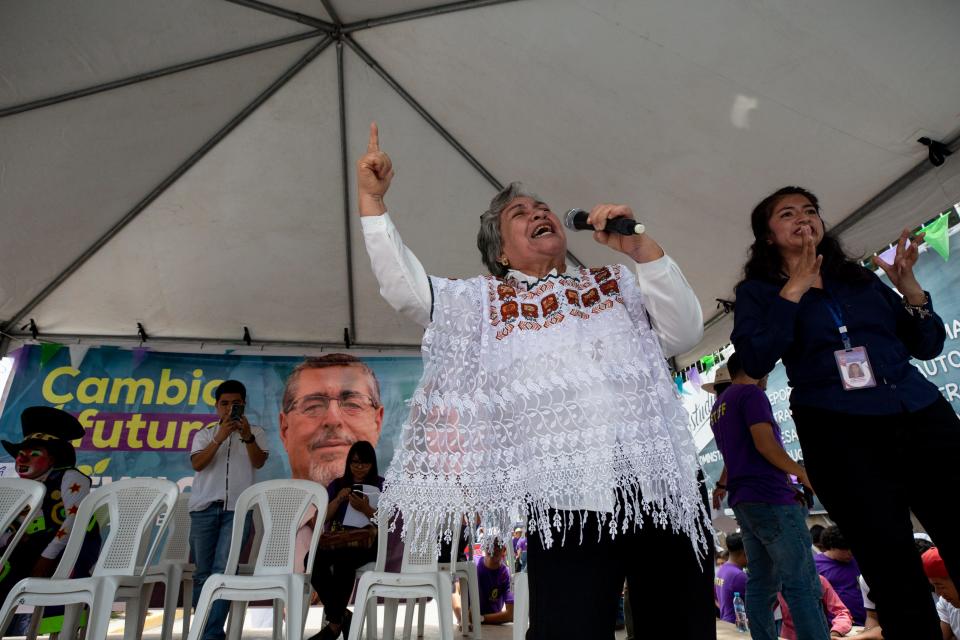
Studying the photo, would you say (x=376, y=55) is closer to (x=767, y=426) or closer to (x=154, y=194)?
(x=154, y=194)

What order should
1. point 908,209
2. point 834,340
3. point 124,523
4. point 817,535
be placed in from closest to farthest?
point 834,340, point 124,523, point 908,209, point 817,535

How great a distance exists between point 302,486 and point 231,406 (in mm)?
1316

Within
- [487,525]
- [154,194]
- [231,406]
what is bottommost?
[487,525]

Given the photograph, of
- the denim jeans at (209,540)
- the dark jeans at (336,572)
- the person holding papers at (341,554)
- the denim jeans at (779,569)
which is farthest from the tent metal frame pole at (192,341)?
the denim jeans at (779,569)

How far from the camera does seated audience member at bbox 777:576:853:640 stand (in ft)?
11.4

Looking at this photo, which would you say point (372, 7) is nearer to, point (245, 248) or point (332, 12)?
→ point (332, 12)

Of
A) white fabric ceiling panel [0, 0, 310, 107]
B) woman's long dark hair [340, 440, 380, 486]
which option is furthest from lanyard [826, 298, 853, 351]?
woman's long dark hair [340, 440, 380, 486]

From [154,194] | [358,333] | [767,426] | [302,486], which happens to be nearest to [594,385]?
[767,426]

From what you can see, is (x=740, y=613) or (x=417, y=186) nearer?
(x=740, y=613)

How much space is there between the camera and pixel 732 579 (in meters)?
4.30

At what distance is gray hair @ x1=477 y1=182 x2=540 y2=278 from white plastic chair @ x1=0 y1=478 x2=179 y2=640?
241cm

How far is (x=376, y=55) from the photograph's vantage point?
3.72m

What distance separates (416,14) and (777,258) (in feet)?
Answer: 8.50

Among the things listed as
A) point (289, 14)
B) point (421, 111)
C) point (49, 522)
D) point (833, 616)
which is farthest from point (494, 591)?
point (289, 14)
